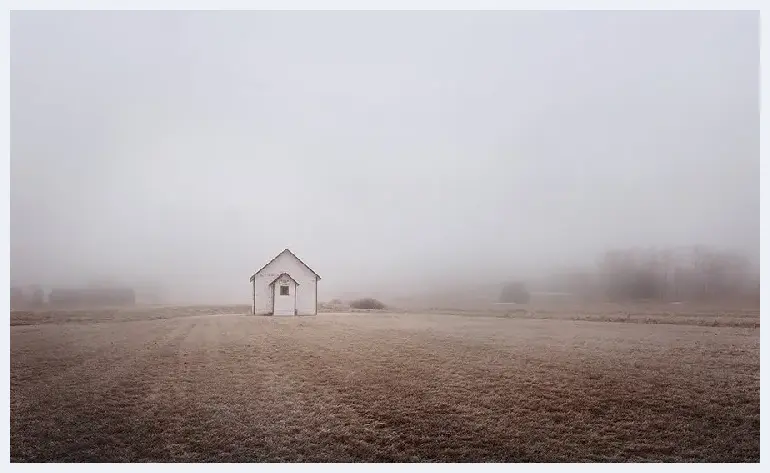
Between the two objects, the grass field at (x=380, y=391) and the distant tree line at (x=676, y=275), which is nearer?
the grass field at (x=380, y=391)

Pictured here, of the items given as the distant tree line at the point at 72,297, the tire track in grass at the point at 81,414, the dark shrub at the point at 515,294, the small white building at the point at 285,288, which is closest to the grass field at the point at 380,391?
the tire track in grass at the point at 81,414

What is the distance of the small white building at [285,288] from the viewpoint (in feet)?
19.2

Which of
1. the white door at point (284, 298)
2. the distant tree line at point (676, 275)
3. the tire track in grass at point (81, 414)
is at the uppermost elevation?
the distant tree line at point (676, 275)

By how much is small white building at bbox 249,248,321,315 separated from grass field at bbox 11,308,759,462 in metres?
0.38

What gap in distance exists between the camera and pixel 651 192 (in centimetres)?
575

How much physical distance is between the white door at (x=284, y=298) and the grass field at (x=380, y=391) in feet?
1.38

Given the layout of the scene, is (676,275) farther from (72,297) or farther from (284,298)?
(72,297)

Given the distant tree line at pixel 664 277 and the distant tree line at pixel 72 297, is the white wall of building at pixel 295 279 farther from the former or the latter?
the distant tree line at pixel 664 277

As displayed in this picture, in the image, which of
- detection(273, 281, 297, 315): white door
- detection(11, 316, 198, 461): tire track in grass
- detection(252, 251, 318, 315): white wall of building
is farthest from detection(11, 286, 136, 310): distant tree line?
detection(273, 281, 297, 315): white door

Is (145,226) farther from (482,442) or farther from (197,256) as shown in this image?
(482,442)

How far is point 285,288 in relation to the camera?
599cm

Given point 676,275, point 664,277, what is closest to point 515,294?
point 664,277

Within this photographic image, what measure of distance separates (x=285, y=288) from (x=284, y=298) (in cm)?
15
